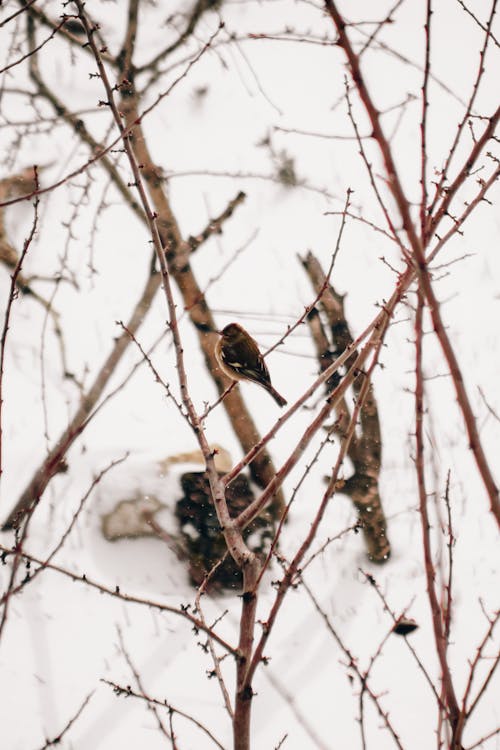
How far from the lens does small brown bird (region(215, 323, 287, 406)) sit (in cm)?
361

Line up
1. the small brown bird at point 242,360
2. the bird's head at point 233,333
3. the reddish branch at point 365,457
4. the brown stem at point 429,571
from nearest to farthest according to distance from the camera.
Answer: the brown stem at point 429,571
the small brown bird at point 242,360
the bird's head at point 233,333
the reddish branch at point 365,457

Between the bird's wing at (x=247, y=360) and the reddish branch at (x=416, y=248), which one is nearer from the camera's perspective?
the reddish branch at (x=416, y=248)

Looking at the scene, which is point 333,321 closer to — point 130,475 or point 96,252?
point 130,475

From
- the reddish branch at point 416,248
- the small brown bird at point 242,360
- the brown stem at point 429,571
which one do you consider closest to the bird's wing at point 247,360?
the small brown bird at point 242,360

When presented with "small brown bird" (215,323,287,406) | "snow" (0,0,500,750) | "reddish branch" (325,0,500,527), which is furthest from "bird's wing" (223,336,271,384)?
"reddish branch" (325,0,500,527)

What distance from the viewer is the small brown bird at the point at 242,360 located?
3.61 meters

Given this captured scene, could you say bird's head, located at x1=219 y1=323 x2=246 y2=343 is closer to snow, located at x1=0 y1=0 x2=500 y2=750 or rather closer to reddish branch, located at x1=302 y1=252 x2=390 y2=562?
snow, located at x1=0 y1=0 x2=500 y2=750

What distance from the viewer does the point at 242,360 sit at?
12.0ft

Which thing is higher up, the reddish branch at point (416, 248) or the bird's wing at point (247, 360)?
the bird's wing at point (247, 360)

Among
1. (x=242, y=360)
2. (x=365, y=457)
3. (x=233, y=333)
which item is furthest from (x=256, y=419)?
(x=242, y=360)

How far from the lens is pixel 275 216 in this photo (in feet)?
30.3

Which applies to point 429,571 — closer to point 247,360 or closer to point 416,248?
point 416,248

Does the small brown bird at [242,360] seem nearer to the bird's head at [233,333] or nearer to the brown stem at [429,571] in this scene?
the bird's head at [233,333]

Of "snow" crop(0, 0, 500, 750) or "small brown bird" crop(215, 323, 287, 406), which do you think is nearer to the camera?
"snow" crop(0, 0, 500, 750)
